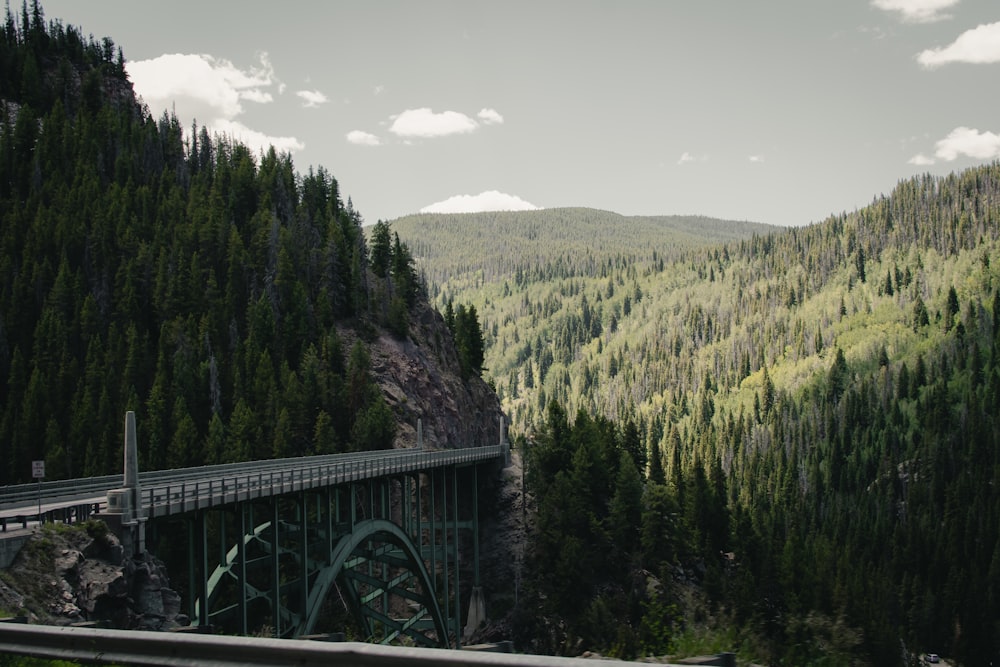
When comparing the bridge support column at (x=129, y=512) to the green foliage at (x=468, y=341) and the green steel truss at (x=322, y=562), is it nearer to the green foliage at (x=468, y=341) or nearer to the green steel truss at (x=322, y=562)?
the green steel truss at (x=322, y=562)

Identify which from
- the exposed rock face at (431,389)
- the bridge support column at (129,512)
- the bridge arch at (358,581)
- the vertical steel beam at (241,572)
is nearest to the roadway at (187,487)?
the bridge support column at (129,512)

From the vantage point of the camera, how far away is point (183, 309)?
3617 inches

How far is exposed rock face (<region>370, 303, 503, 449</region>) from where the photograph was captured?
8306 cm

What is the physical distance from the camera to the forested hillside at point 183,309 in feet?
251

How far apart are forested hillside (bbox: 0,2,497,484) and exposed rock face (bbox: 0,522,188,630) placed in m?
46.0

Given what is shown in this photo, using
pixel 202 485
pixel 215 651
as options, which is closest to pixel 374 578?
pixel 202 485

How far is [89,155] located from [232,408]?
214 ft

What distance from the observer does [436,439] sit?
84.5 meters

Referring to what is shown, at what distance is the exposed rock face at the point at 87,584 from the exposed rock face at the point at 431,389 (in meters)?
52.0

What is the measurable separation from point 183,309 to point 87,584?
74.2 meters

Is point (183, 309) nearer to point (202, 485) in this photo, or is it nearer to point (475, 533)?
point (475, 533)

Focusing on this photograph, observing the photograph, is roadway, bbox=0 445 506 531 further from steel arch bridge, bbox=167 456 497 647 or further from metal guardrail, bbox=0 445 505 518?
steel arch bridge, bbox=167 456 497 647

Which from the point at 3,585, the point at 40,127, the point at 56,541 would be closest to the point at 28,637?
the point at 3,585

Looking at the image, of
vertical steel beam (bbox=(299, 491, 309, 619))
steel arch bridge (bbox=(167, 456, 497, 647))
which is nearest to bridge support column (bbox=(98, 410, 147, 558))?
steel arch bridge (bbox=(167, 456, 497, 647))
